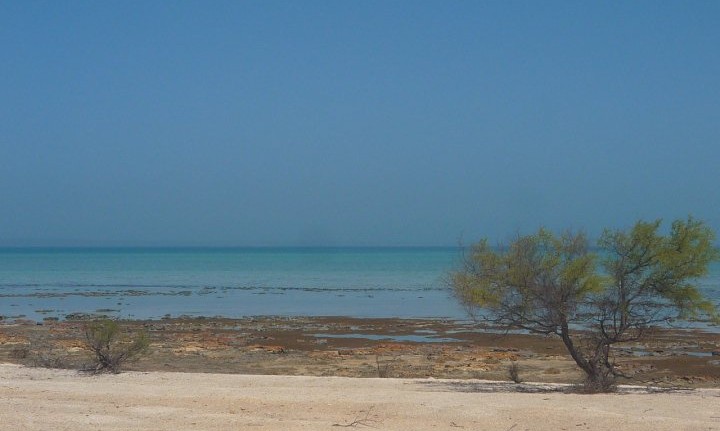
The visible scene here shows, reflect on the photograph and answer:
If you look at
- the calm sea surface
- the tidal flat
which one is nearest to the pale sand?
the tidal flat

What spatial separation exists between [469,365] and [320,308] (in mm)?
26058

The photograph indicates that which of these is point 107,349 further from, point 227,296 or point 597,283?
point 227,296

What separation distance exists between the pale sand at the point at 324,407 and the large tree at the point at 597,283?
1.69 metres

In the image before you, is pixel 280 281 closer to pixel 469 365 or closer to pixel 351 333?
pixel 351 333

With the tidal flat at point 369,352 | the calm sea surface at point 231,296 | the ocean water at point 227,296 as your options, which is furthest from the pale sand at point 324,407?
the ocean water at point 227,296

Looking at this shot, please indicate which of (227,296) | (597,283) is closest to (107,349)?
(597,283)

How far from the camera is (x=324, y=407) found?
14.0 metres

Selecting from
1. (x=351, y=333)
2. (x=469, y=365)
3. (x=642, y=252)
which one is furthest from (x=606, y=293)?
(x=351, y=333)

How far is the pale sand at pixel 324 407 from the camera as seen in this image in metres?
12.5

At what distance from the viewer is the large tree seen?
17.8 meters

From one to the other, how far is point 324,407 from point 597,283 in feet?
22.5

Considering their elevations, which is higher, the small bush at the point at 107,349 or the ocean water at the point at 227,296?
the small bush at the point at 107,349

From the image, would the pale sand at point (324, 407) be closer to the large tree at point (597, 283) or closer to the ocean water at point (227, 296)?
the large tree at point (597, 283)

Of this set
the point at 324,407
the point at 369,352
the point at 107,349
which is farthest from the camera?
the point at 369,352
